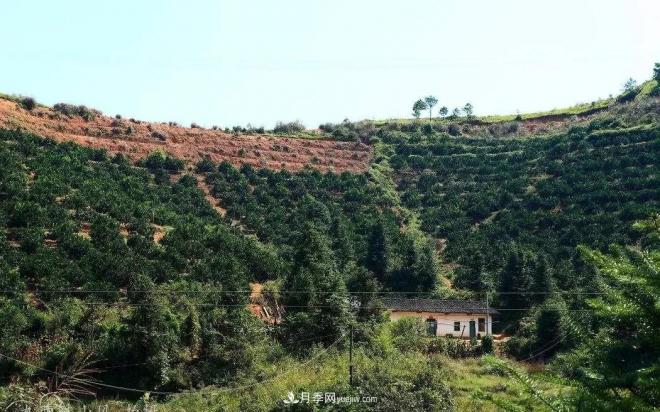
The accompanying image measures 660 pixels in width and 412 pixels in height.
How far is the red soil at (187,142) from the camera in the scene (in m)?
50.1

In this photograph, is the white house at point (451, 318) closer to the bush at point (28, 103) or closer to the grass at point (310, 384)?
the grass at point (310, 384)

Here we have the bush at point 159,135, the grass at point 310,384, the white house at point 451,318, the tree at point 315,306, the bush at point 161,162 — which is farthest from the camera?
the bush at point 159,135

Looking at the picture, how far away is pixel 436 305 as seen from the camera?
35.2m

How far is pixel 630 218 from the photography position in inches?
1724

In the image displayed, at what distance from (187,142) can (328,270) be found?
91.1ft

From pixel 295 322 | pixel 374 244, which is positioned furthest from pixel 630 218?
pixel 295 322

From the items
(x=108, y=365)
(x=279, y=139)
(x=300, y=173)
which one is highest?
(x=279, y=139)

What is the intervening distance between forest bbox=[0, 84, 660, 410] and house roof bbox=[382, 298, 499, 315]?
1557 mm

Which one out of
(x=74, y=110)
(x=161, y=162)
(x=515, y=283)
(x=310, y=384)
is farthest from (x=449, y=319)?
(x=74, y=110)

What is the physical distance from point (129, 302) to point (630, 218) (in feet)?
103

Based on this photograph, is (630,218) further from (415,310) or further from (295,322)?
(295,322)

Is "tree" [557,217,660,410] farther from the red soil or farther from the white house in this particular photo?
the red soil

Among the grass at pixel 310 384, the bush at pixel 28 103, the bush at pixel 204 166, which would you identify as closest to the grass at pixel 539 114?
the bush at pixel 204 166

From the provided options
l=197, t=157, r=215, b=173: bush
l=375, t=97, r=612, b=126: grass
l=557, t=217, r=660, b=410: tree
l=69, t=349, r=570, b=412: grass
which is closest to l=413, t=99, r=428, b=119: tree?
l=375, t=97, r=612, b=126: grass
